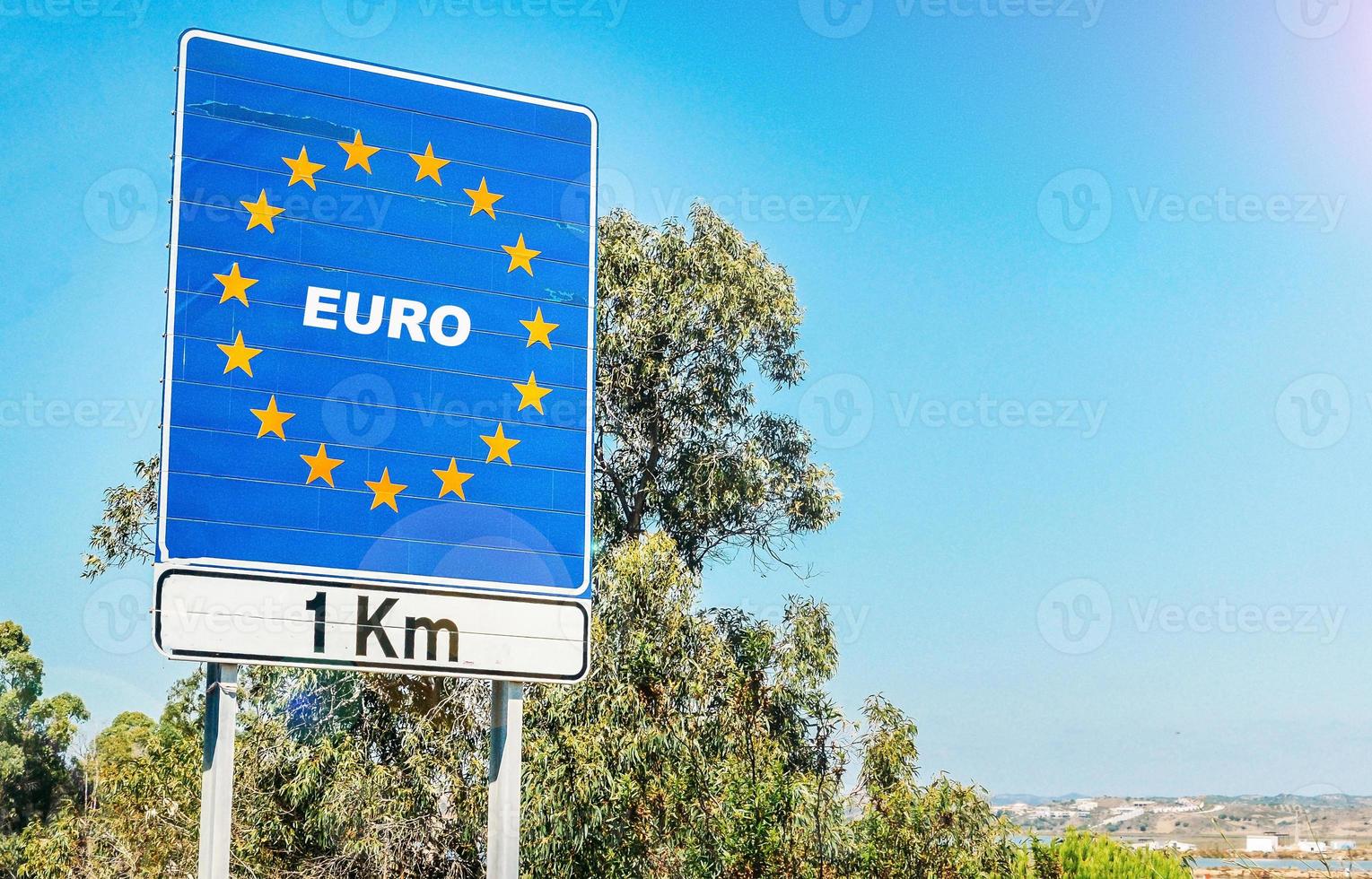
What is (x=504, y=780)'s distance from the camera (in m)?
5.25

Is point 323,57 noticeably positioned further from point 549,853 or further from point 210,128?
point 549,853

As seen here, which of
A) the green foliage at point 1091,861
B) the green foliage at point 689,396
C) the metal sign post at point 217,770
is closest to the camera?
the metal sign post at point 217,770

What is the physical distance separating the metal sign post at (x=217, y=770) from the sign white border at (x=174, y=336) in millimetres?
404

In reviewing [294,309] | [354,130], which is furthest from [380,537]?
[354,130]

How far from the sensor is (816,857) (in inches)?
446

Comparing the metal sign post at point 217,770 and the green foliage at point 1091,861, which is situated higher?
the metal sign post at point 217,770

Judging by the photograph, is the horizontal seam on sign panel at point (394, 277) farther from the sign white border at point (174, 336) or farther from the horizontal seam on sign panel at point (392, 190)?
the horizontal seam on sign panel at point (392, 190)

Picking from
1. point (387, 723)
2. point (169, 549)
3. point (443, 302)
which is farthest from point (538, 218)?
point (387, 723)

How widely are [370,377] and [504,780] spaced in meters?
1.64

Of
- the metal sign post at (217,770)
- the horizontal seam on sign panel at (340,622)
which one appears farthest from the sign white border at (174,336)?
the metal sign post at (217,770)

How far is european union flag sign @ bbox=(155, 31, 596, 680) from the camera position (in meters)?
4.95

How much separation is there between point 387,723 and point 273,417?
8.38 meters

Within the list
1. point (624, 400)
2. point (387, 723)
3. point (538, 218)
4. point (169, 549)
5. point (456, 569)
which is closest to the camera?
point (169, 549)

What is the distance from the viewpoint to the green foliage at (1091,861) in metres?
9.31
